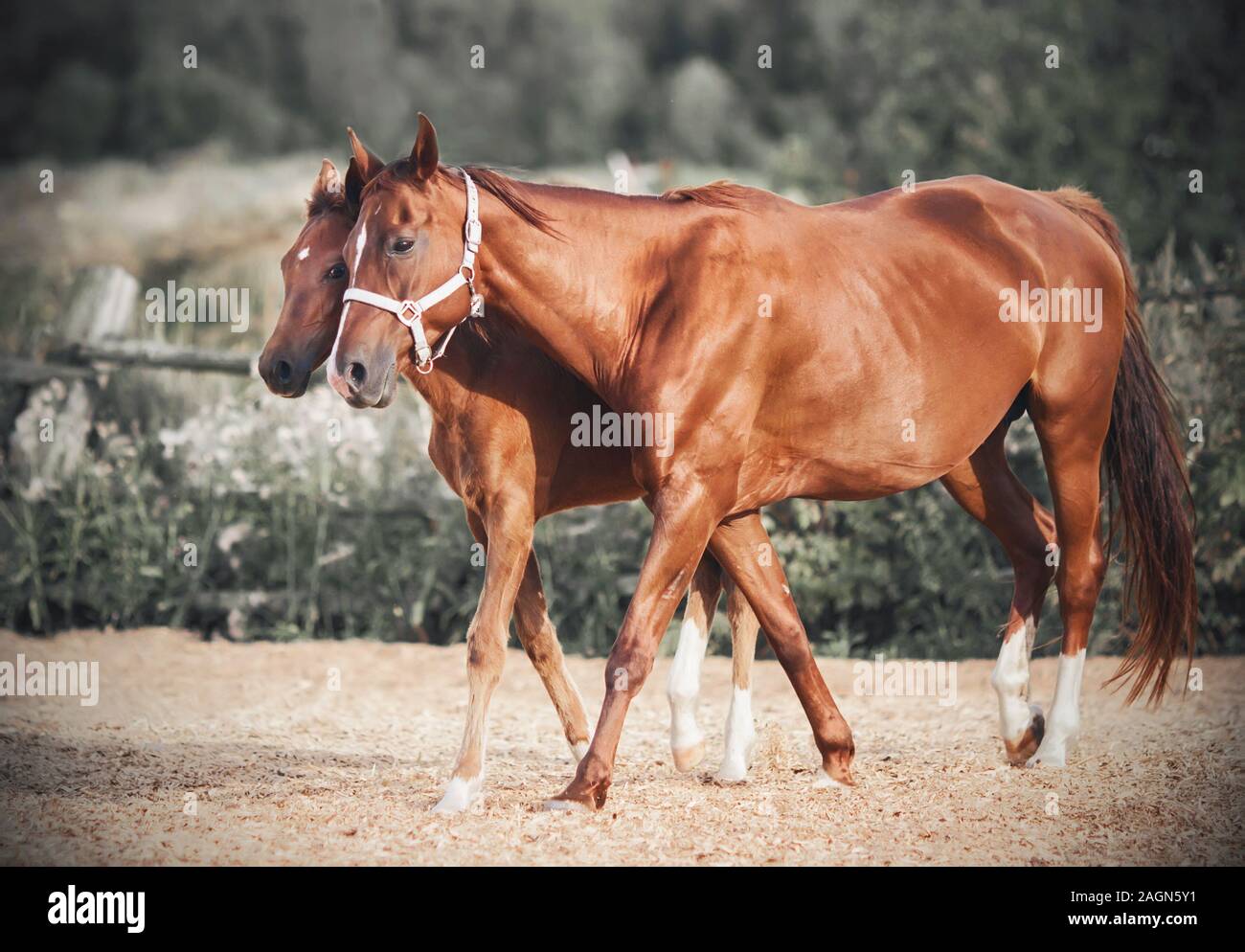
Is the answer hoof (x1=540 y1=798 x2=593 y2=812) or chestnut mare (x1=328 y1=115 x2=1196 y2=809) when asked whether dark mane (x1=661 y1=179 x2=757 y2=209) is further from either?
hoof (x1=540 y1=798 x2=593 y2=812)

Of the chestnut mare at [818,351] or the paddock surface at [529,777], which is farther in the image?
the chestnut mare at [818,351]

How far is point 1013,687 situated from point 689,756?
1388 mm

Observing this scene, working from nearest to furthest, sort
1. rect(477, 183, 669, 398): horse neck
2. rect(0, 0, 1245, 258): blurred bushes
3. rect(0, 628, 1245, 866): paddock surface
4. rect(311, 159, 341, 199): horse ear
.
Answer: rect(0, 628, 1245, 866): paddock surface → rect(477, 183, 669, 398): horse neck → rect(311, 159, 341, 199): horse ear → rect(0, 0, 1245, 258): blurred bushes

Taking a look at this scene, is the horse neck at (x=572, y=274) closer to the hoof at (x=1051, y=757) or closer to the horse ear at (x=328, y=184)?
the horse ear at (x=328, y=184)

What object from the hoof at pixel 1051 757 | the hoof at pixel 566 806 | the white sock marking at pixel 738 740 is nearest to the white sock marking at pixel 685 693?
the white sock marking at pixel 738 740

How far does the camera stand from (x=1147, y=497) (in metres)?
5.97

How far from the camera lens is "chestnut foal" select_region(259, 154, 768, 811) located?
486cm

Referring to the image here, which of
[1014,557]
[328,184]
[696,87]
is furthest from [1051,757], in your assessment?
[696,87]

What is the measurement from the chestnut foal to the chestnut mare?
0.30 meters

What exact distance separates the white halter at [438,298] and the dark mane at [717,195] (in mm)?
790

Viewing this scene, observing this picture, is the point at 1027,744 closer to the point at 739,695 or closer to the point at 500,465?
the point at 739,695

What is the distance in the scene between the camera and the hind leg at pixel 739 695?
546 cm

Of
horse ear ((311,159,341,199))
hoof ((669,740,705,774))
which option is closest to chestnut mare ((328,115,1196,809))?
hoof ((669,740,705,774))
